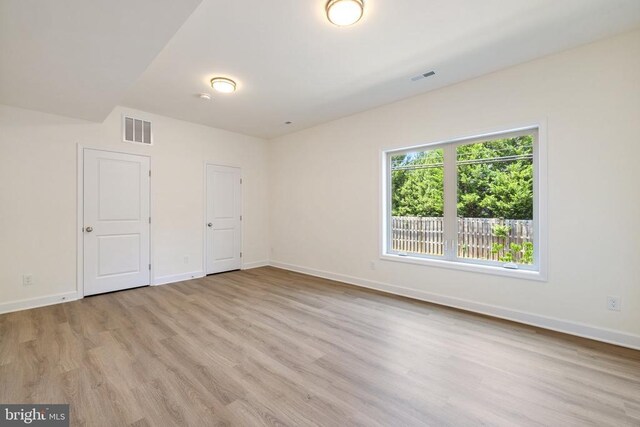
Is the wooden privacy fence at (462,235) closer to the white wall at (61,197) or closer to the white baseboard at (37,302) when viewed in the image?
the white wall at (61,197)

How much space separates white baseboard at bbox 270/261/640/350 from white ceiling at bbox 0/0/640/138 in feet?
9.08

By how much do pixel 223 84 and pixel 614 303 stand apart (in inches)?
185

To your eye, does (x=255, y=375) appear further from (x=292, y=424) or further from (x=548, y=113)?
(x=548, y=113)

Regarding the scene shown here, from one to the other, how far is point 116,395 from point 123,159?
3.62 meters

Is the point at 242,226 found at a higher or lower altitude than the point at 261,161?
lower

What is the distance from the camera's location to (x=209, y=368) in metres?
2.16

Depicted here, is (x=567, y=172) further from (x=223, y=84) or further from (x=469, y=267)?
(x=223, y=84)

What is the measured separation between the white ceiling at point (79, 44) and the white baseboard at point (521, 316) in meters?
3.92

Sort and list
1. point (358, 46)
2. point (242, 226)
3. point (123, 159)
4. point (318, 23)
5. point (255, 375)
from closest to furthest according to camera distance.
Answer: point (255, 375), point (318, 23), point (358, 46), point (123, 159), point (242, 226)

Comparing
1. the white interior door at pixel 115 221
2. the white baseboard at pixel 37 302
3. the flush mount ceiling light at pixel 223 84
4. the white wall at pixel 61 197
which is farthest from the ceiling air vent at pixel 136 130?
the white baseboard at pixel 37 302

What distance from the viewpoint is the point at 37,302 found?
3562 mm

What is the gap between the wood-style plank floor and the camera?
5.57 feet

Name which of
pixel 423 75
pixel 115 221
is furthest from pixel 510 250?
pixel 115 221

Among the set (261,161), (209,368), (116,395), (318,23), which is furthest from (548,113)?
(261,161)
